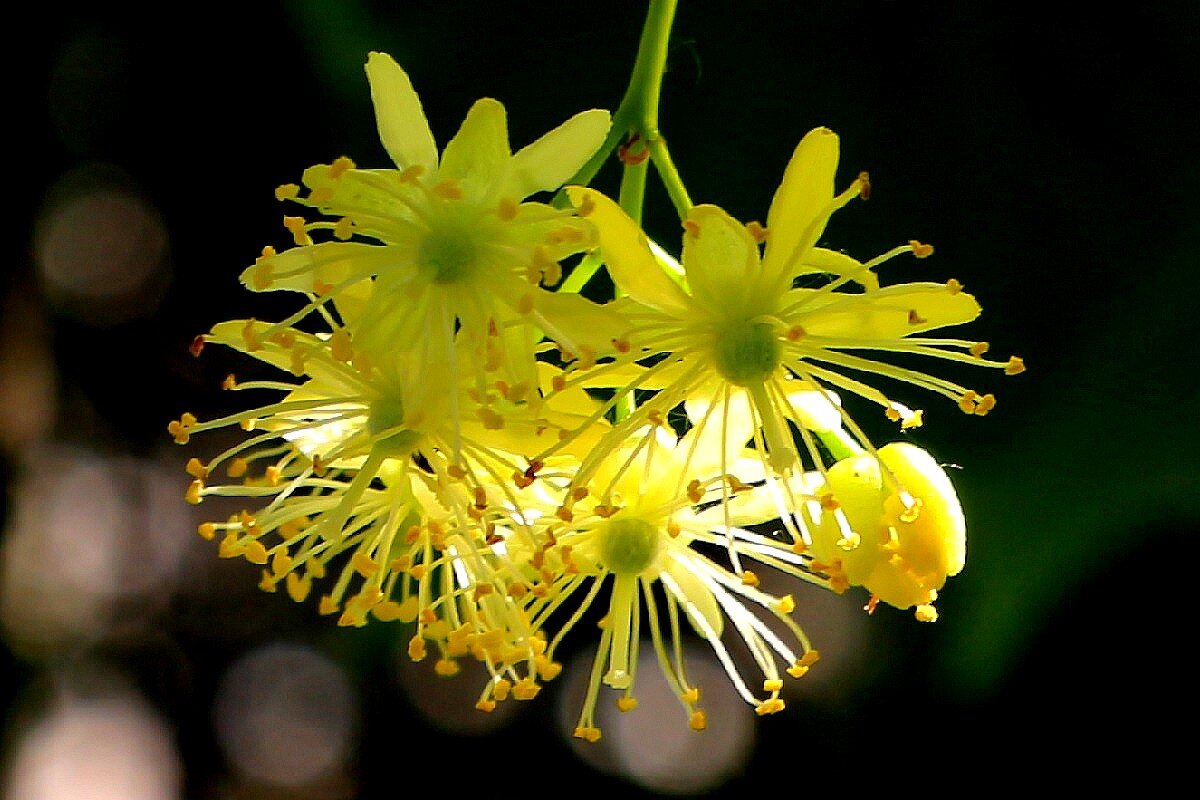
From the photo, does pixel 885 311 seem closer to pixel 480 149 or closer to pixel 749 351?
pixel 749 351

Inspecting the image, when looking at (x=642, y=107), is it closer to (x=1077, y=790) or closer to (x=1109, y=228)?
(x=1109, y=228)

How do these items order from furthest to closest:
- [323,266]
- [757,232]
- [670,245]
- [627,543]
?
1. [670,245]
2. [627,543]
3. [323,266]
4. [757,232]

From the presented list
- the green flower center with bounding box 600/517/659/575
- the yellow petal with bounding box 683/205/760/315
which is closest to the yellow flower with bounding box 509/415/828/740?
the green flower center with bounding box 600/517/659/575

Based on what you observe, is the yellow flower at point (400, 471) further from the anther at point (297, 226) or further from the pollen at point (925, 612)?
the pollen at point (925, 612)

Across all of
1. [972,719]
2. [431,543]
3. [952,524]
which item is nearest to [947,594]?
[972,719]

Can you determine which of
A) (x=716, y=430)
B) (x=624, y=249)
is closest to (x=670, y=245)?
(x=716, y=430)

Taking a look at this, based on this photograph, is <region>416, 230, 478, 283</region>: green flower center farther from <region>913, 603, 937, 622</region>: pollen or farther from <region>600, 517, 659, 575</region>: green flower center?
<region>913, 603, 937, 622</region>: pollen

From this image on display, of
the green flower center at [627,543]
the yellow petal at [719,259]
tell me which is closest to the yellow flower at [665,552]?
the green flower center at [627,543]
